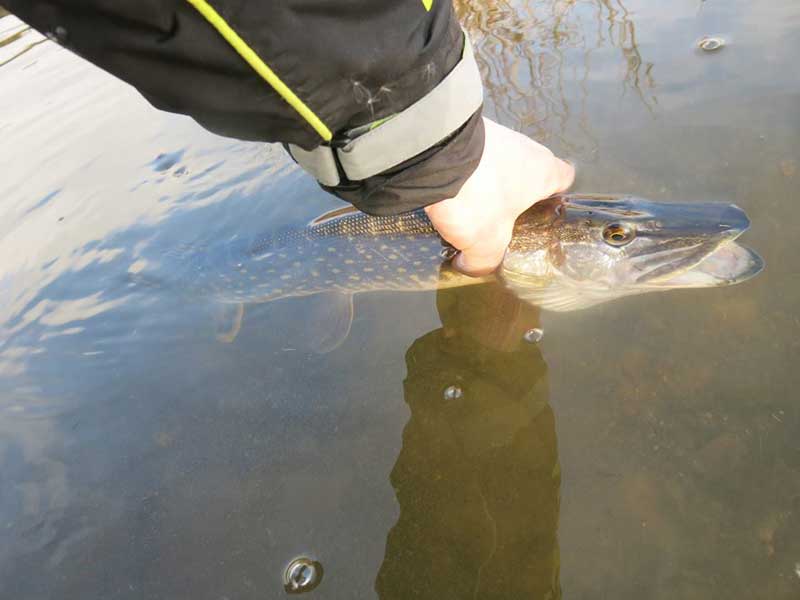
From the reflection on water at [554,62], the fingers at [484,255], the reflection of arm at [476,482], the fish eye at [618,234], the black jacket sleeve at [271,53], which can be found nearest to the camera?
the black jacket sleeve at [271,53]

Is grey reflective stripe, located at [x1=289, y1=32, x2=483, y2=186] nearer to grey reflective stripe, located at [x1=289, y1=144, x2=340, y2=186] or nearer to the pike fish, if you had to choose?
grey reflective stripe, located at [x1=289, y1=144, x2=340, y2=186]

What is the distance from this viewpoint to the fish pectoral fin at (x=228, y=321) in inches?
89.4

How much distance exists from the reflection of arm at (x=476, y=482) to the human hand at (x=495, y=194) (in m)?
0.43

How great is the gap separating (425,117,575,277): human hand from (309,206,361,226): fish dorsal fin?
759 mm

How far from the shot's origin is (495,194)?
56.2 inches

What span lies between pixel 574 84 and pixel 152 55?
2.50 meters

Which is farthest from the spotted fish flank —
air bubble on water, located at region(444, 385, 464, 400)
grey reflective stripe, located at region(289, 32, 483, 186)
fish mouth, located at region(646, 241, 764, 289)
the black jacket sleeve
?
the black jacket sleeve

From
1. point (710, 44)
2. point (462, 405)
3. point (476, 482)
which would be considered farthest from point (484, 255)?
point (710, 44)

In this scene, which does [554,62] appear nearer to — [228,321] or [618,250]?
[618,250]

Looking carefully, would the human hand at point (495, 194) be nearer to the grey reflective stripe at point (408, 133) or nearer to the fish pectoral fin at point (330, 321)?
the grey reflective stripe at point (408, 133)

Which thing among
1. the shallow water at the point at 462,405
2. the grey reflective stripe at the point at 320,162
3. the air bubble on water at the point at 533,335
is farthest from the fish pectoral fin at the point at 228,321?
the grey reflective stripe at the point at 320,162

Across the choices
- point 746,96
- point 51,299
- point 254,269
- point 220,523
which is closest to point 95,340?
point 51,299

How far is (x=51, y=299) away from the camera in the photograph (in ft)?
8.77

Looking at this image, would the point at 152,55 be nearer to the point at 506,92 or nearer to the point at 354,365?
Result: the point at 354,365
